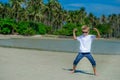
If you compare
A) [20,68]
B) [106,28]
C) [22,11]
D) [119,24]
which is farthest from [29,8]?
Result: [20,68]

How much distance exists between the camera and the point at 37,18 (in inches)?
4395

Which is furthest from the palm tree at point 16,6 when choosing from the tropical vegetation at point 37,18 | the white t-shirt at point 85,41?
the white t-shirt at point 85,41

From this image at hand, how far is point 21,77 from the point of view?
1087 cm

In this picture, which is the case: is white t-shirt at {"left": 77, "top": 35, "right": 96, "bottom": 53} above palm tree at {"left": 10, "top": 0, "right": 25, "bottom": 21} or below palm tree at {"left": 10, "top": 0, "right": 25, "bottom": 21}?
below

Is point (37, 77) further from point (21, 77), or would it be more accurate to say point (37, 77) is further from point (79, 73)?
point (79, 73)

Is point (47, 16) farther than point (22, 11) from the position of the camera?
Yes

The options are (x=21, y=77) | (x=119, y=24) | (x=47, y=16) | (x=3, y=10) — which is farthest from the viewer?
(x=119, y=24)

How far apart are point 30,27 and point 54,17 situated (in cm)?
2264

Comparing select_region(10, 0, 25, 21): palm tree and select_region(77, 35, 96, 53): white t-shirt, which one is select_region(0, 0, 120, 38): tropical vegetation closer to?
select_region(10, 0, 25, 21): palm tree

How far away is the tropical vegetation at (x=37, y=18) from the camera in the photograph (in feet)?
316

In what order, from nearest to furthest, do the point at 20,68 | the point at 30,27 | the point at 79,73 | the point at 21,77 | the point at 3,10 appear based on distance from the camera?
the point at 21,77, the point at 79,73, the point at 20,68, the point at 30,27, the point at 3,10

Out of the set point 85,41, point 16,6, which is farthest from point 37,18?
point 85,41

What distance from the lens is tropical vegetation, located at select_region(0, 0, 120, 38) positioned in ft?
316

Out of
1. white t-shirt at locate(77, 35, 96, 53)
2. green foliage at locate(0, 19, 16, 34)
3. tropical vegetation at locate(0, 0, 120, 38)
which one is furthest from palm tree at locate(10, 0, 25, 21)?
white t-shirt at locate(77, 35, 96, 53)
